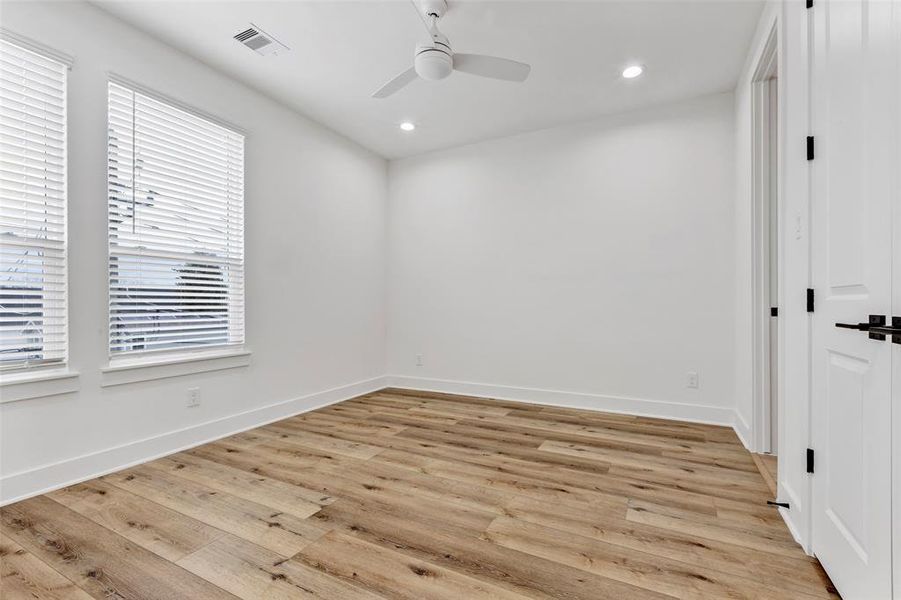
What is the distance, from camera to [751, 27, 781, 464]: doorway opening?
2.70m

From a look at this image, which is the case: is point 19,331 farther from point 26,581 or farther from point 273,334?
point 273,334

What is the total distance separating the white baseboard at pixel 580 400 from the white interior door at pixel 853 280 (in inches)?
79.0

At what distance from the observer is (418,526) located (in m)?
1.87

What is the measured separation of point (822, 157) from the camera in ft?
5.09

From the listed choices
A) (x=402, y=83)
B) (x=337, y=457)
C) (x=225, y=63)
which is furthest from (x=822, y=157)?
(x=225, y=63)

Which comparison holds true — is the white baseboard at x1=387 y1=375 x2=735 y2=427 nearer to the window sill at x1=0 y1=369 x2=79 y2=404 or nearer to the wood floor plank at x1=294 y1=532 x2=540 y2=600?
the wood floor plank at x1=294 y1=532 x2=540 y2=600

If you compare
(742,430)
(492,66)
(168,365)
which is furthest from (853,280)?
(168,365)

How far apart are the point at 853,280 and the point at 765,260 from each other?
64.1 inches

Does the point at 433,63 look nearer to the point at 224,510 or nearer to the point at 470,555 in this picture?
the point at 470,555

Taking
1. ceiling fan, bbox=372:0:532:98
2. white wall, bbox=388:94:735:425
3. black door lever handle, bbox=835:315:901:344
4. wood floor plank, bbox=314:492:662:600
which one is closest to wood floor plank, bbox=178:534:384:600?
wood floor plank, bbox=314:492:662:600

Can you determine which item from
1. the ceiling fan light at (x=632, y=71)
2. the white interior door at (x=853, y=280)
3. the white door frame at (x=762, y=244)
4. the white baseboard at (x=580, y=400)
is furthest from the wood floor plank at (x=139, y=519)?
the ceiling fan light at (x=632, y=71)

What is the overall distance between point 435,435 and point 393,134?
119 inches

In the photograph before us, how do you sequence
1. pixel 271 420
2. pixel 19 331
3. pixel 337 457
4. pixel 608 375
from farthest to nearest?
pixel 608 375 → pixel 271 420 → pixel 337 457 → pixel 19 331

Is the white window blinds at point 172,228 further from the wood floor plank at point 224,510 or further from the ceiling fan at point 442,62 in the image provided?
the ceiling fan at point 442,62
